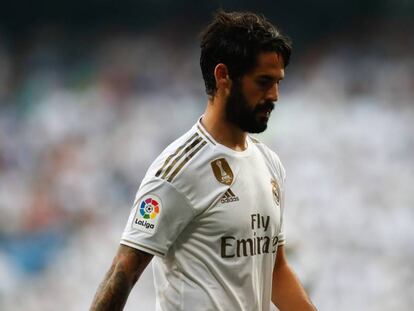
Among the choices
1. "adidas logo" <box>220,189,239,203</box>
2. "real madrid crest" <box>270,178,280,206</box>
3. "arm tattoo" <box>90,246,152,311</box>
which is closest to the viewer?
"arm tattoo" <box>90,246,152,311</box>

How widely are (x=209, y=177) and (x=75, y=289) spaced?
421 cm

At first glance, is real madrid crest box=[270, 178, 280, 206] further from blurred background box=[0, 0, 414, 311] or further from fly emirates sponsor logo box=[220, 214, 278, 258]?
blurred background box=[0, 0, 414, 311]

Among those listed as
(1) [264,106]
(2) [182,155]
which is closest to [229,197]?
(2) [182,155]

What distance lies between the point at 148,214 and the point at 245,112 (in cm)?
42

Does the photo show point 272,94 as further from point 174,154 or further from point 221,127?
point 174,154

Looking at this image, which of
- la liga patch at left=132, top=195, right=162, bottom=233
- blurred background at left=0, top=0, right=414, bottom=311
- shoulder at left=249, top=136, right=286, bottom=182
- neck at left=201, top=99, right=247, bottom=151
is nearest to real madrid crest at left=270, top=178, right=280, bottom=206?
shoulder at left=249, top=136, right=286, bottom=182

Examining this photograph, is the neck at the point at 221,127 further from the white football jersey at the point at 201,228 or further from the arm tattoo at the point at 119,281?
the arm tattoo at the point at 119,281

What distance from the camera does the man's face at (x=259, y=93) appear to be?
8.11 feet

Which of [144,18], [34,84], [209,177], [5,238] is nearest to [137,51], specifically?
[144,18]

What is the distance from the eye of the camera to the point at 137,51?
6.81 m

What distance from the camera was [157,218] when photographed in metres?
2.36

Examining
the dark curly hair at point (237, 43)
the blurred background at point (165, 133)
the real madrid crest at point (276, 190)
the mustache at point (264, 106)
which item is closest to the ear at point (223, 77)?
the dark curly hair at point (237, 43)

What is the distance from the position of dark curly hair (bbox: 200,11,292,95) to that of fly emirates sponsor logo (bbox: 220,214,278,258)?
1.37ft

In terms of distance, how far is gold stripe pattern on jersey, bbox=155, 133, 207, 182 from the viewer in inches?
93.8
